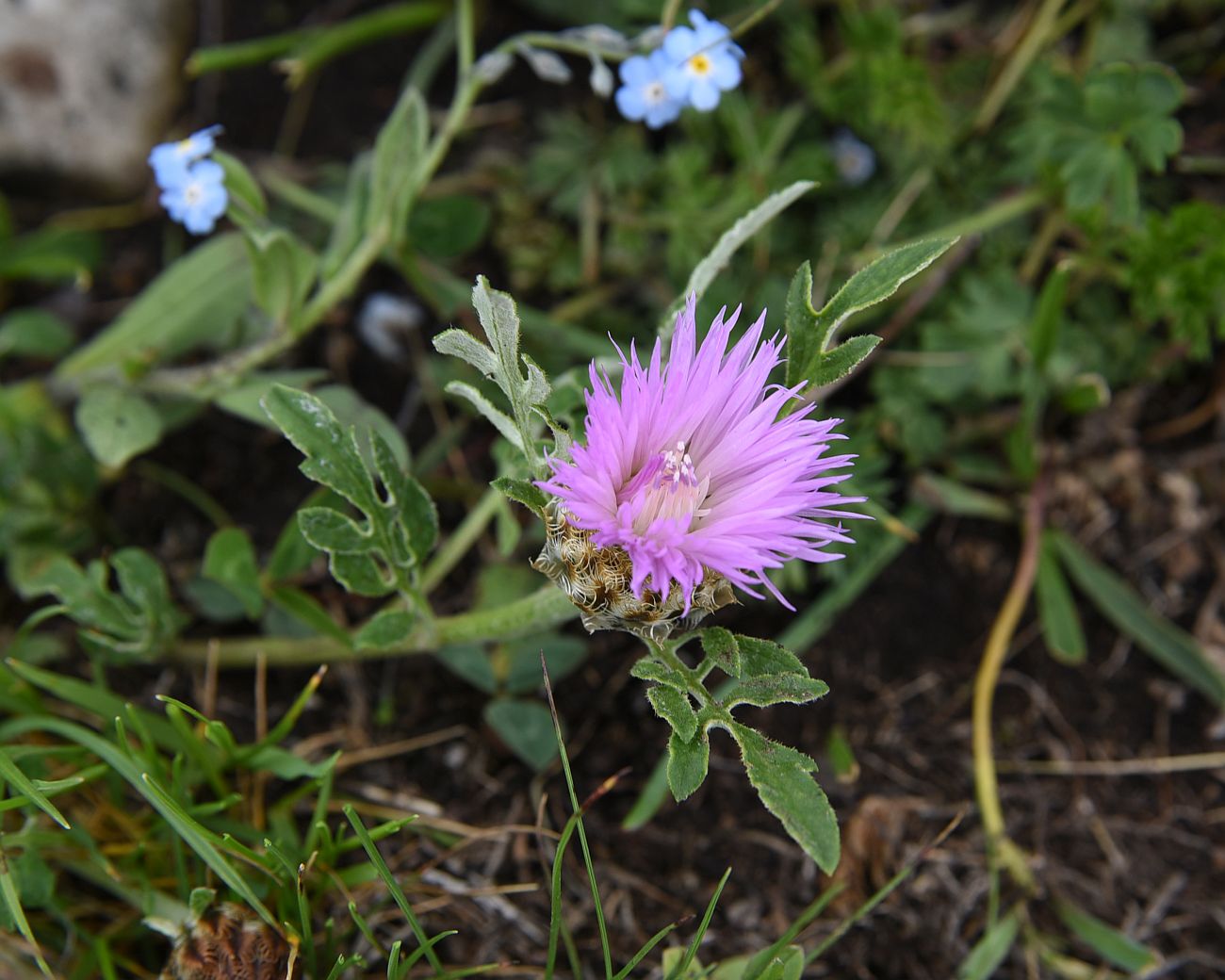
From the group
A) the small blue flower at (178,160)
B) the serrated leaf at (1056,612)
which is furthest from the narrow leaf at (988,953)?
the small blue flower at (178,160)

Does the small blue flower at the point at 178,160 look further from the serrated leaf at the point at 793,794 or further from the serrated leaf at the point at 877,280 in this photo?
the serrated leaf at the point at 793,794

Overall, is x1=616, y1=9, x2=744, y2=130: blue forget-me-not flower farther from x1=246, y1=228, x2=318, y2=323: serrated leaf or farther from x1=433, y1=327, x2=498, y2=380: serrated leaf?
x1=433, y1=327, x2=498, y2=380: serrated leaf

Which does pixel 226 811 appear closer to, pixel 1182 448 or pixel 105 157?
pixel 105 157

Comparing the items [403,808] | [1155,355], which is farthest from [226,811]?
[1155,355]

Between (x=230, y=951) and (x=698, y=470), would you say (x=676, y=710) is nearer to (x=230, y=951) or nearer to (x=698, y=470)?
(x=698, y=470)

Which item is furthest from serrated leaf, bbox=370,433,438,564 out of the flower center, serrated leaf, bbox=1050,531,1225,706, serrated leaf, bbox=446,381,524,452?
serrated leaf, bbox=1050,531,1225,706
